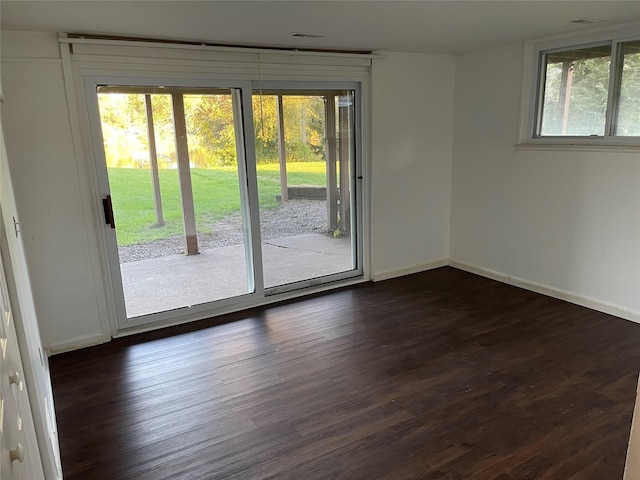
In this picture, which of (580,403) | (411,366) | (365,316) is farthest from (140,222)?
(580,403)

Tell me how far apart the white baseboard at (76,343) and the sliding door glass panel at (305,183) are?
1452 millimetres

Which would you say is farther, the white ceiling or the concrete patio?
the concrete patio

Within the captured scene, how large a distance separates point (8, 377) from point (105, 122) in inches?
107

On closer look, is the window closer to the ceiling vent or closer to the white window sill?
the white window sill

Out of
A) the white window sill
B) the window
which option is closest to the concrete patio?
the white window sill

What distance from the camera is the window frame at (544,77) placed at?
3.47 metres

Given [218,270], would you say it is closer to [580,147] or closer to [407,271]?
[407,271]

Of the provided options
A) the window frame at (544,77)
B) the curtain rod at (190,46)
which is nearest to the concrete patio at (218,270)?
the curtain rod at (190,46)

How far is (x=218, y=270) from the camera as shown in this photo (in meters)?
4.07

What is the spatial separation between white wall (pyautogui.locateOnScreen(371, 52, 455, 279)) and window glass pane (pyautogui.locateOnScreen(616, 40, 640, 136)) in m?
1.61

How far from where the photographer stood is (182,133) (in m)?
3.68

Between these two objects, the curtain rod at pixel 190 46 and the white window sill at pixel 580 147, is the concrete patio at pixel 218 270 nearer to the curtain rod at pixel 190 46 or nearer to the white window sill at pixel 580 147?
the curtain rod at pixel 190 46

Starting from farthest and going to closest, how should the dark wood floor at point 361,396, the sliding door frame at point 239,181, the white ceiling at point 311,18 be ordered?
the sliding door frame at point 239,181
the white ceiling at point 311,18
the dark wood floor at point 361,396

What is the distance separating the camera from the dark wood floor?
221 cm
